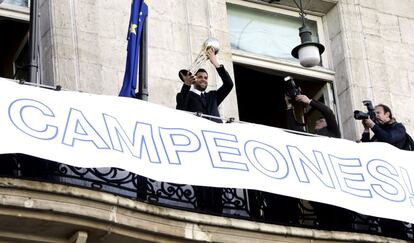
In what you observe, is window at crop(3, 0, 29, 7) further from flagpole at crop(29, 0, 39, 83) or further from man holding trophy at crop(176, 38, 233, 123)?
man holding trophy at crop(176, 38, 233, 123)

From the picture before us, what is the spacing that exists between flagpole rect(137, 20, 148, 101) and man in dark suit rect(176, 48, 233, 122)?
0.34 m

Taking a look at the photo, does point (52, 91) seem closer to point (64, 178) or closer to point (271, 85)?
point (64, 178)

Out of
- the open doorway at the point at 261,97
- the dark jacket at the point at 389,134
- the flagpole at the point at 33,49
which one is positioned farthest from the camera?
the open doorway at the point at 261,97

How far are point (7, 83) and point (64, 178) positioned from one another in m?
1.05

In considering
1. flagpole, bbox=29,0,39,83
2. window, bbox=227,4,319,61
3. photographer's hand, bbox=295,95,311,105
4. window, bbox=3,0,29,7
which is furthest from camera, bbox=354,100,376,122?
window, bbox=3,0,29,7

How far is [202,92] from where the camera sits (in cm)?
1438

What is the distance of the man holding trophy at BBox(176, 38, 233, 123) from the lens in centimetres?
1413

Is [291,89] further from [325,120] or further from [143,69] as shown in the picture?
[143,69]

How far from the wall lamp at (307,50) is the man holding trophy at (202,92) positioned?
1699mm

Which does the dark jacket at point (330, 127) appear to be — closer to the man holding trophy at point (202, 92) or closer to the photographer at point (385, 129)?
the photographer at point (385, 129)

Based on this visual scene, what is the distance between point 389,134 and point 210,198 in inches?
90.7

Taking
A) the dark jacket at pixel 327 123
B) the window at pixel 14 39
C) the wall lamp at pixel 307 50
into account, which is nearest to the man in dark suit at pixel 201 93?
the dark jacket at pixel 327 123

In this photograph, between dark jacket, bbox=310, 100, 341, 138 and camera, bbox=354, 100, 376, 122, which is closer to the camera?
camera, bbox=354, 100, 376, 122

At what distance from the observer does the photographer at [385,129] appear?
14.8 m
